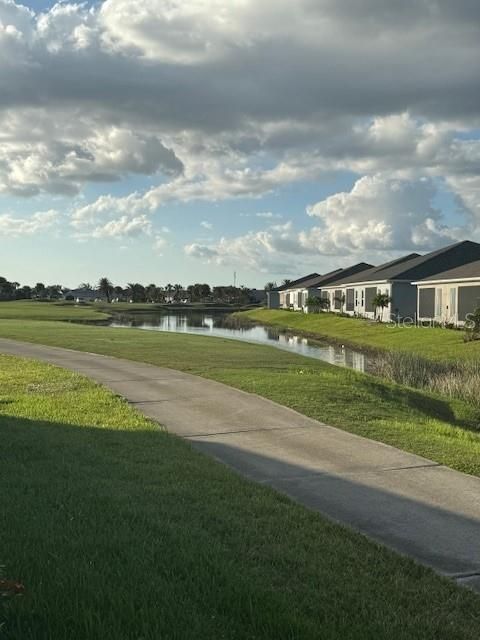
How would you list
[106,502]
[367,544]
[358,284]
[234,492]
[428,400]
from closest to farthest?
[367,544] < [106,502] < [234,492] < [428,400] < [358,284]

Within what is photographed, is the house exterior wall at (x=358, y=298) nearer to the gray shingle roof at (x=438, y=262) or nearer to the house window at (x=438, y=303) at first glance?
the gray shingle roof at (x=438, y=262)

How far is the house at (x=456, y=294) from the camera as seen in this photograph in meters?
39.6

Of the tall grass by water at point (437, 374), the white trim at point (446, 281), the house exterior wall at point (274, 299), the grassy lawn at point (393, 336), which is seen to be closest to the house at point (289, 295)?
the house exterior wall at point (274, 299)

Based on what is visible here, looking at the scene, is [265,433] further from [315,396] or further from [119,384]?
[119,384]

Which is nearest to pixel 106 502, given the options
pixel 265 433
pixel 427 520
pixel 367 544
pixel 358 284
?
pixel 367 544

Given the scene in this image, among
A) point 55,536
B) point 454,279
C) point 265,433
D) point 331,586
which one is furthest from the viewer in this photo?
point 454,279

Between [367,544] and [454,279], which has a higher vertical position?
[454,279]

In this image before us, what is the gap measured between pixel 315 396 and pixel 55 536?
8.84 meters

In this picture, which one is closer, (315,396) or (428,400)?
(315,396)

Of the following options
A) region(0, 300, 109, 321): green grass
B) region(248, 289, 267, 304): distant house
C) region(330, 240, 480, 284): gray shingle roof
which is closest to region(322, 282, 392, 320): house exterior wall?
region(330, 240, 480, 284): gray shingle roof

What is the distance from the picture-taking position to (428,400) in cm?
1653

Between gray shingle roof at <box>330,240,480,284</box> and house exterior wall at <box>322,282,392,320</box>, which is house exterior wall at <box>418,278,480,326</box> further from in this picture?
house exterior wall at <box>322,282,392,320</box>

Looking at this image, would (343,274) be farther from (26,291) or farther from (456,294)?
(26,291)

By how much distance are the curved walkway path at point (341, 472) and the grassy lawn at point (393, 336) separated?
1880 centimetres
